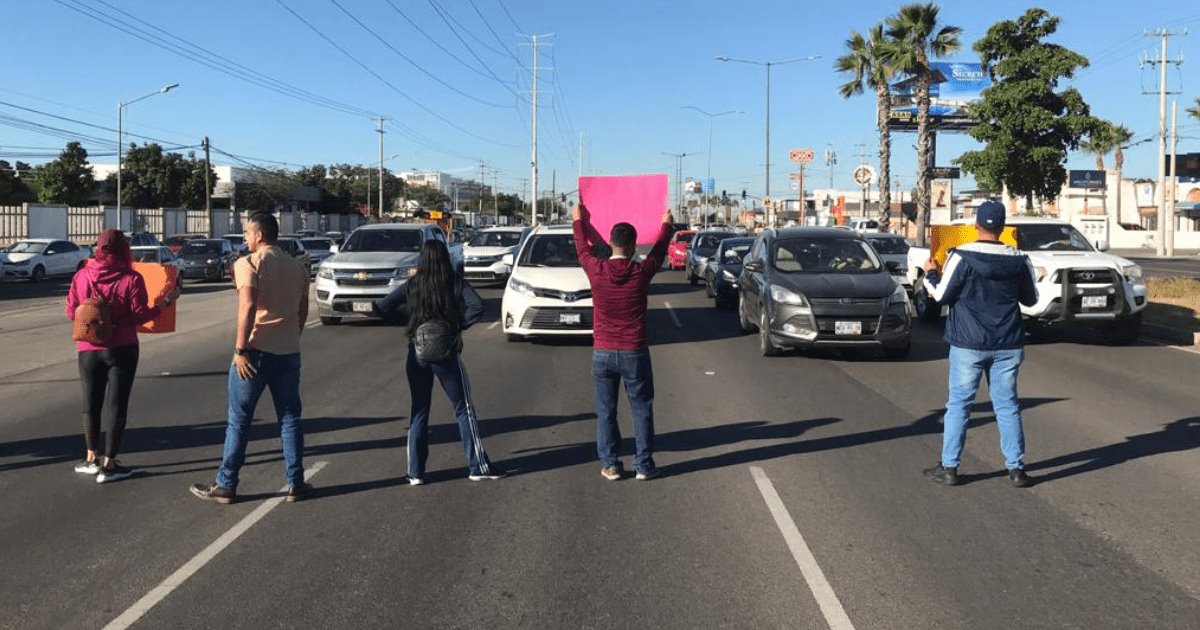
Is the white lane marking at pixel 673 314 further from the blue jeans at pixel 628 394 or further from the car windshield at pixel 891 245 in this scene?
the blue jeans at pixel 628 394

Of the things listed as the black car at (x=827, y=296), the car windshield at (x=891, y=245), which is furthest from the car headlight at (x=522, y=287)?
the car windshield at (x=891, y=245)

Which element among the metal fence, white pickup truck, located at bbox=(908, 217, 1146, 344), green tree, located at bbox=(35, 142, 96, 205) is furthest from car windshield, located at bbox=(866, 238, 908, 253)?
green tree, located at bbox=(35, 142, 96, 205)

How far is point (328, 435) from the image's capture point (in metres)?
8.33

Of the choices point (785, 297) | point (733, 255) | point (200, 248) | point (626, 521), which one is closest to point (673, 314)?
point (733, 255)

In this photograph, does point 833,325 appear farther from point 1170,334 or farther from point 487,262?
point 487,262

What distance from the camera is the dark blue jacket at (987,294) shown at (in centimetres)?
652

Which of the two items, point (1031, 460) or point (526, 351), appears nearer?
point (1031, 460)

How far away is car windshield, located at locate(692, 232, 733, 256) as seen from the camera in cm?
2772

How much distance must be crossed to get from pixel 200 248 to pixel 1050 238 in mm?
27267

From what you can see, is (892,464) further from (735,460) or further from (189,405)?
(189,405)

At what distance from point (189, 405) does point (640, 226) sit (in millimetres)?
5041

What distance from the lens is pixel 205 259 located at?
33.3 meters

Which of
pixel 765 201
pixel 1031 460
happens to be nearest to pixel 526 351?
pixel 1031 460

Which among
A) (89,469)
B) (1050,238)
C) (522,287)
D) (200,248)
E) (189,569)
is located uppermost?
(200,248)
